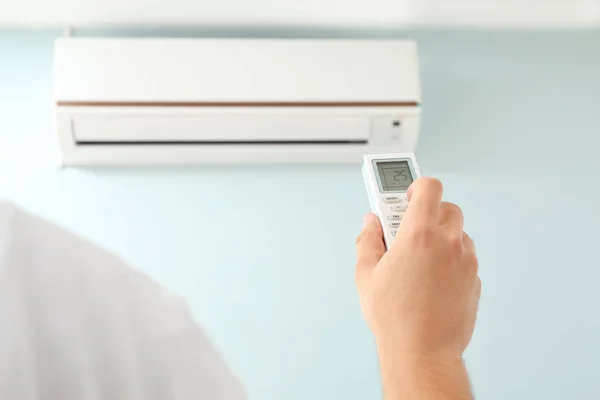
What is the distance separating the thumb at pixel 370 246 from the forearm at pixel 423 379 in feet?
0.41

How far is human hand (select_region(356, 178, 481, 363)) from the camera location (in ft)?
2.23

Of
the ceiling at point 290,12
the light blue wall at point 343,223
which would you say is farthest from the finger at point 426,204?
the ceiling at point 290,12

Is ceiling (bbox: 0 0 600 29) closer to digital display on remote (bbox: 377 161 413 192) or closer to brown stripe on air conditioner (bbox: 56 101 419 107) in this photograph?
brown stripe on air conditioner (bbox: 56 101 419 107)

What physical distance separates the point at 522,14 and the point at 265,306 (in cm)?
85

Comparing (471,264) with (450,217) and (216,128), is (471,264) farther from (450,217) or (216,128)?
(216,128)

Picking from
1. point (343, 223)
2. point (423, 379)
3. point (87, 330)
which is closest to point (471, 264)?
point (423, 379)

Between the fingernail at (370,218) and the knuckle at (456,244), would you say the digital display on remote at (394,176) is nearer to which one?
the fingernail at (370,218)

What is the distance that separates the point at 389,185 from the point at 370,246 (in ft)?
0.37

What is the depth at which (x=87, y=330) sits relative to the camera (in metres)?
0.45

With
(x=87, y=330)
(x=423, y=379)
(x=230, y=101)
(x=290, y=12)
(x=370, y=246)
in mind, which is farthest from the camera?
(x=290, y=12)

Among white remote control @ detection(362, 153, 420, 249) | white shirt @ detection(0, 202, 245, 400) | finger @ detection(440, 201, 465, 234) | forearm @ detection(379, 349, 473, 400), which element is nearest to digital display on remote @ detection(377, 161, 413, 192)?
white remote control @ detection(362, 153, 420, 249)

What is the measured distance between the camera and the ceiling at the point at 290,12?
5.07 feet

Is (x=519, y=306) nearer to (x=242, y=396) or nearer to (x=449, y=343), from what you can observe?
(x=449, y=343)

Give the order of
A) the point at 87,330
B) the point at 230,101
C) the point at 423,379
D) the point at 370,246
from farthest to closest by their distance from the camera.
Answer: the point at 230,101 → the point at 370,246 → the point at 423,379 → the point at 87,330
